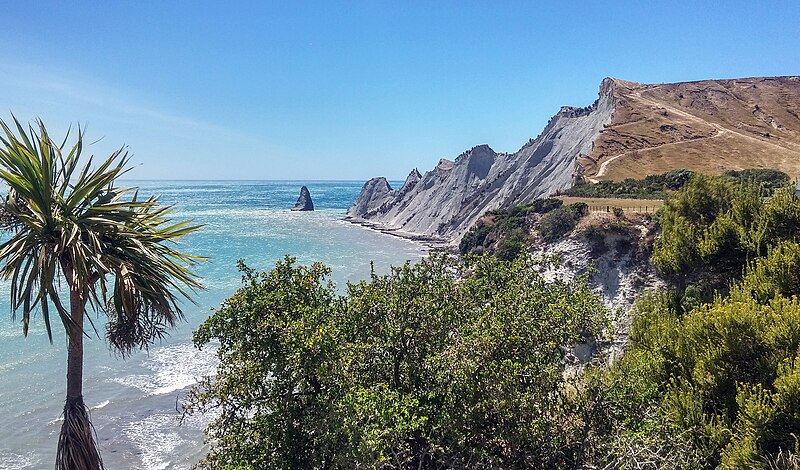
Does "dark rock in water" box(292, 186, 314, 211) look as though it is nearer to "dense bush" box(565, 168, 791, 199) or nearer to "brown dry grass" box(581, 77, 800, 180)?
"brown dry grass" box(581, 77, 800, 180)

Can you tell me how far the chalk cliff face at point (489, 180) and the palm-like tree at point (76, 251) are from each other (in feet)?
194

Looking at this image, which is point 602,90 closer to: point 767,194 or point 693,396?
point 767,194

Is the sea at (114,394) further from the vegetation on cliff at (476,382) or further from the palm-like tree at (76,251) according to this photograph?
the vegetation on cliff at (476,382)

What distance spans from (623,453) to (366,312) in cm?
627

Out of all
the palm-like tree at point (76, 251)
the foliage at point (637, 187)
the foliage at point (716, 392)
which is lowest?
the foliage at point (716, 392)

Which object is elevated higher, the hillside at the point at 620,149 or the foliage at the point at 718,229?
the hillside at the point at 620,149

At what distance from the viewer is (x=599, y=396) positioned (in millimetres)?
Answer: 11008

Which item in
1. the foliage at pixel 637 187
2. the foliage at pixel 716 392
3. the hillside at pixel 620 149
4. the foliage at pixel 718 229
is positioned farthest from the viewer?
the hillside at pixel 620 149

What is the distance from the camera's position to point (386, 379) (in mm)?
10531

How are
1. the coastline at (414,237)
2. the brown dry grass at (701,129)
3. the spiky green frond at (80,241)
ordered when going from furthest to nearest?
the coastline at (414,237) < the brown dry grass at (701,129) < the spiky green frond at (80,241)

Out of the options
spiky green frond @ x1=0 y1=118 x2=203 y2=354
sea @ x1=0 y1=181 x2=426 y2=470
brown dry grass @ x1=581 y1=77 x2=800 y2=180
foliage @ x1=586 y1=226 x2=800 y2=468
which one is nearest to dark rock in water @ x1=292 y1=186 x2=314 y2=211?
brown dry grass @ x1=581 y1=77 x2=800 y2=180

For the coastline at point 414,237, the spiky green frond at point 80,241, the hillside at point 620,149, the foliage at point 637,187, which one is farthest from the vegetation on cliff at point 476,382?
the coastline at point 414,237

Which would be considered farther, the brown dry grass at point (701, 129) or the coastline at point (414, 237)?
the coastline at point (414, 237)

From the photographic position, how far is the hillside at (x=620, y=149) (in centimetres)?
5988
